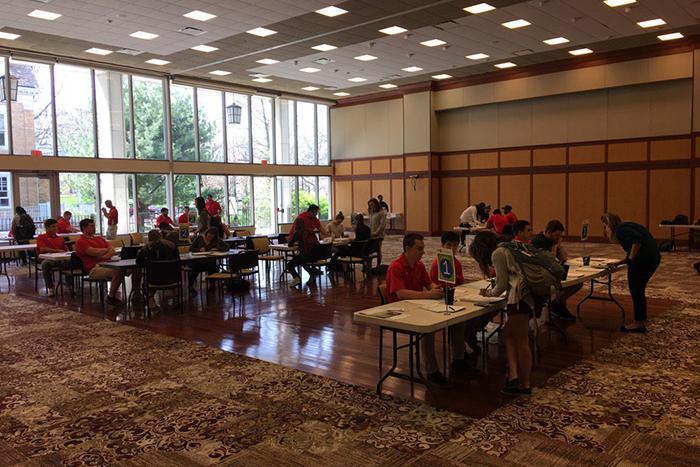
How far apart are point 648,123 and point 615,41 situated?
119 inches

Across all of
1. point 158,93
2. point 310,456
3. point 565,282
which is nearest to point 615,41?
point 565,282

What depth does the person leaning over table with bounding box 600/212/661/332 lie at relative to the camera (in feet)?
21.1

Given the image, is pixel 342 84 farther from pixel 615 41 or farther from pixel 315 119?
pixel 615 41

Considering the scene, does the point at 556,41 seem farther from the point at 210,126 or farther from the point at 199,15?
the point at 210,126

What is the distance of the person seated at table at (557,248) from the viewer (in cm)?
A: 636

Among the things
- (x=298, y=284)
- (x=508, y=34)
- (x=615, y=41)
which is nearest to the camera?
(x=298, y=284)

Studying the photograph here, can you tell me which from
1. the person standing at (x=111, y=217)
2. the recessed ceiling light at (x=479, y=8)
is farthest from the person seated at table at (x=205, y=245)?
the recessed ceiling light at (x=479, y=8)

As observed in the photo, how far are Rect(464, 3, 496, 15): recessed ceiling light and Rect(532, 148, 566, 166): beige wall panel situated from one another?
8.10m

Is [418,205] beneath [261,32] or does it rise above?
beneath

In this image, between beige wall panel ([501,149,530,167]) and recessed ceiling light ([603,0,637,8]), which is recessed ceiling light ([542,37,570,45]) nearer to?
recessed ceiling light ([603,0,637,8])

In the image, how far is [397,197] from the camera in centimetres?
2275

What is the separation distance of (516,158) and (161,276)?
48.7 feet

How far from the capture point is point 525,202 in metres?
19.7

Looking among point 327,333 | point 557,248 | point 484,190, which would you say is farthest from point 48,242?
point 484,190
